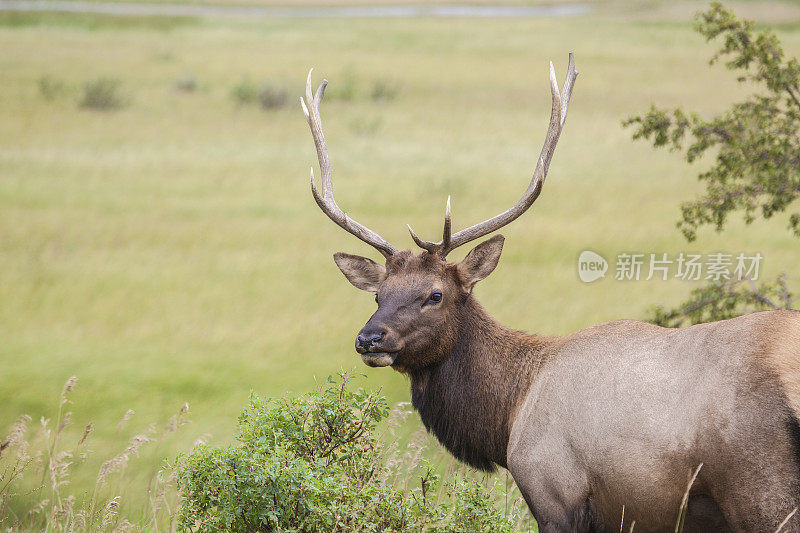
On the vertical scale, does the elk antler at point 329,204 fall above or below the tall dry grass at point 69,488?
above

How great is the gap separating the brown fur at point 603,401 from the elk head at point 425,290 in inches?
0.5

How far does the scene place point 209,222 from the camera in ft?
67.6

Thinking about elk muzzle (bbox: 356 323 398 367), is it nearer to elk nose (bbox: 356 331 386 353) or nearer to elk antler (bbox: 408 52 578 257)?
elk nose (bbox: 356 331 386 353)

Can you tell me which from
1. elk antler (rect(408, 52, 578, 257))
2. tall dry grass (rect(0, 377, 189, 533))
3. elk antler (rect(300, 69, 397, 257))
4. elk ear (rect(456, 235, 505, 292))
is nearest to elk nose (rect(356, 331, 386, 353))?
elk antler (rect(300, 69, 397, 257))

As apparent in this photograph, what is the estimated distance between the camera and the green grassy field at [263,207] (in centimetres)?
1391

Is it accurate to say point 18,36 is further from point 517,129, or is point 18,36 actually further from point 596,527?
point 596,527

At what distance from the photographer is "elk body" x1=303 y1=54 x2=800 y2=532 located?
4918 mm

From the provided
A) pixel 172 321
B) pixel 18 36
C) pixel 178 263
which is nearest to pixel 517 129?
pixel 178 263

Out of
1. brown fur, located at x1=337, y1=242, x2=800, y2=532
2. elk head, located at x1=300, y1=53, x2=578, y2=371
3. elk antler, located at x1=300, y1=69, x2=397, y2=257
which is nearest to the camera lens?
brown fur, located at x1=337, y1=242, x2=800, y2=532

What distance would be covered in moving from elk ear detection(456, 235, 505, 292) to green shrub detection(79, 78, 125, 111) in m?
28.7

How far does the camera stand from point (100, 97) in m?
33.2

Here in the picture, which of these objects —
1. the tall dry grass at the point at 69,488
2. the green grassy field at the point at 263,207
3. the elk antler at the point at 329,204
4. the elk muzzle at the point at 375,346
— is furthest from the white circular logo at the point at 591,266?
→ the elk muzzle at the point at 375,346

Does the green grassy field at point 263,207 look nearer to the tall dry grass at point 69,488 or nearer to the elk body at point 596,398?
the tall dry grass at point 69,488

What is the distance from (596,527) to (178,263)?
13546mm
